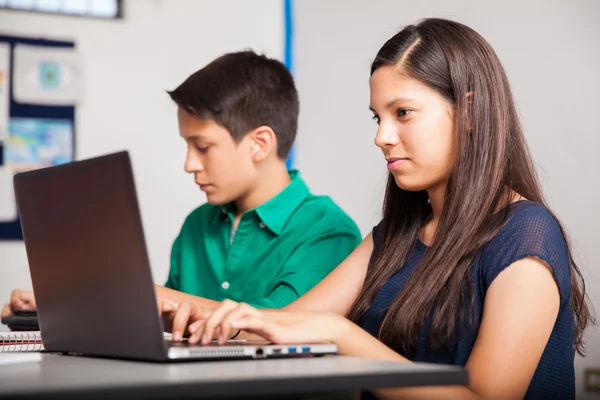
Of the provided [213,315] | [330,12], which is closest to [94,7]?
[330,12]

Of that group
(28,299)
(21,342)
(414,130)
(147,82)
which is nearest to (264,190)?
(28,299)

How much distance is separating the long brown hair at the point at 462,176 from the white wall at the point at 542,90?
0.52 metres

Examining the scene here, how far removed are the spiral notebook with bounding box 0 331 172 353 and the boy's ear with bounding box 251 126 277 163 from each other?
81 cm

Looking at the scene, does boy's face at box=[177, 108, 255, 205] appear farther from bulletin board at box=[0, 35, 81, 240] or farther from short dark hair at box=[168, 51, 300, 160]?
bulletin board at box=[0, 35, 81, 240]

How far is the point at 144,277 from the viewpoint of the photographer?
0.86m

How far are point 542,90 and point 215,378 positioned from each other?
4.74ft

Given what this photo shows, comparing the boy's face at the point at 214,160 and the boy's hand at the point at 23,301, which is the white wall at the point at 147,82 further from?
the boy's hand at the point at 23,301

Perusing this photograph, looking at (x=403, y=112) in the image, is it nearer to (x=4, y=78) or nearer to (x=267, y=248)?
(x=267, y=248)

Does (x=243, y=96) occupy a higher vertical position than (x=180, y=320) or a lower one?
higher

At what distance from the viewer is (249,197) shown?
1.99 meters

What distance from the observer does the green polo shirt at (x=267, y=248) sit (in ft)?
6.02

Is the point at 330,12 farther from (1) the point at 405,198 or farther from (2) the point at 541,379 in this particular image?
(2) the point at 541,379

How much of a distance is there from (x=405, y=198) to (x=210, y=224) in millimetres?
701

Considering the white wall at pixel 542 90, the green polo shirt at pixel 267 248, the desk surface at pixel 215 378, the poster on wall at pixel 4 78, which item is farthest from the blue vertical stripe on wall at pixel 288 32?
the desk surface at pixel 215 378
